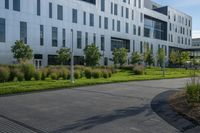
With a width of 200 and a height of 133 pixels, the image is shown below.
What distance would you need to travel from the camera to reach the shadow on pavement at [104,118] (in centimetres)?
761

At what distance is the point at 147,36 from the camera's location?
78688 mm

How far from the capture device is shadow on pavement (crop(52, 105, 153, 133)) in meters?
7.61

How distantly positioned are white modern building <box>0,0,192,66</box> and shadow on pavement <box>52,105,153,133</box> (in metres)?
24.5

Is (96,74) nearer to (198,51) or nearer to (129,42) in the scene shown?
(129,42)

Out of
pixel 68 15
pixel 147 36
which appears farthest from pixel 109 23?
pixel 147 36

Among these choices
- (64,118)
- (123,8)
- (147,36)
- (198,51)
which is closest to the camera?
(64,118)

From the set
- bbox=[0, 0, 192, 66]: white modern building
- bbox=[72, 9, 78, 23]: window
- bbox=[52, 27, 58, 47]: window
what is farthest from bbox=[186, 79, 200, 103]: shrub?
bbox=[72, 9, 78, 23]: window

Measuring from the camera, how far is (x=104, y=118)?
8773mm

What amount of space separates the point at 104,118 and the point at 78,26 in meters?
47.3

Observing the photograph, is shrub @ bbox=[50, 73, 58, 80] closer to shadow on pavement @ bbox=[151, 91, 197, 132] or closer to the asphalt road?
the asphalt road

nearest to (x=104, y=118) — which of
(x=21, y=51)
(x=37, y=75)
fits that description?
(x=37, y=75)

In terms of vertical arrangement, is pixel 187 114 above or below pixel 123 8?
below

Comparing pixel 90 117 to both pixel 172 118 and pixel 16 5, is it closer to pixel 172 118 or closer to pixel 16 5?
pixel 172 118

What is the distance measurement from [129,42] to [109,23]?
9549 mm
